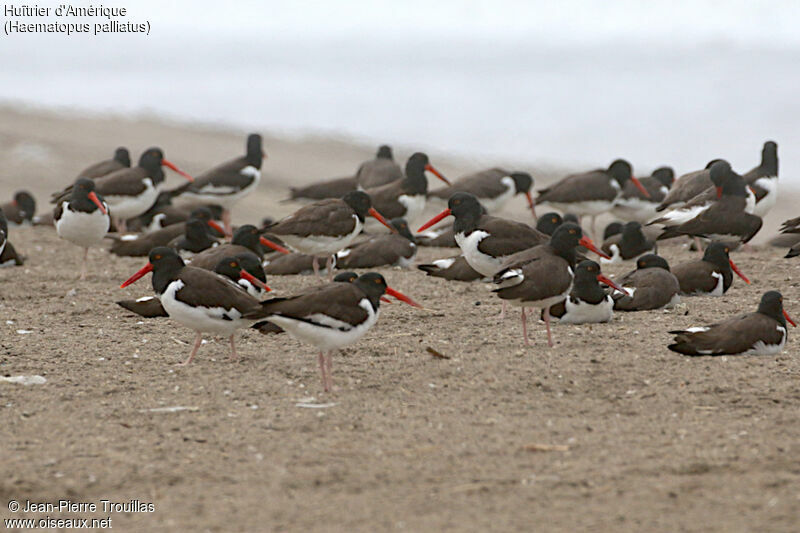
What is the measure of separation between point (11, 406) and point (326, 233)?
14.5 feet

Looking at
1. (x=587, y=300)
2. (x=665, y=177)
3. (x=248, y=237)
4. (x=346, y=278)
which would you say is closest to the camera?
(x=346, y=278)

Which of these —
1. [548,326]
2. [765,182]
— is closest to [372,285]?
[548,326]

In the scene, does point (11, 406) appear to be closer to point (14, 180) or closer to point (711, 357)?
point (711, 357)

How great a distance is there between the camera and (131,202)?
13.4 metres

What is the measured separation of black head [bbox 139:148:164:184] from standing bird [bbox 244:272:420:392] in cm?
797

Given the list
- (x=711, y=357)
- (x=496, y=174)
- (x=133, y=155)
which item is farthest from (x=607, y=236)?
(x=133, y=155)

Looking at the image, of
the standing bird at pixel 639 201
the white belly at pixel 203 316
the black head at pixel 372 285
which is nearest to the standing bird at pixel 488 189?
the standing bird at pixel 639 201

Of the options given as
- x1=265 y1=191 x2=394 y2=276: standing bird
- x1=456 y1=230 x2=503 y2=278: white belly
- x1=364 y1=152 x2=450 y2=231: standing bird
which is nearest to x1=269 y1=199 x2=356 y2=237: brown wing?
x1=265 y1=191 x2=394 y2=276: standing bird

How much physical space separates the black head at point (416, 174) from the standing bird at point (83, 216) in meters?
3.91

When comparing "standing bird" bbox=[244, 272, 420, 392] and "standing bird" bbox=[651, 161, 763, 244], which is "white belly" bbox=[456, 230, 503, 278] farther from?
"standing bird" bbox=[651, 161, 763, 244]

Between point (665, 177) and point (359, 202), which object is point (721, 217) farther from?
point (665, 177)

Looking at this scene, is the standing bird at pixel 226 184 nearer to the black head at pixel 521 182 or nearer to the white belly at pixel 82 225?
the white belly at pixel 82 225

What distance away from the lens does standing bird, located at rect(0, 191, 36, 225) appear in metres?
16.0

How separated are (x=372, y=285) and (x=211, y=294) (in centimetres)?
117
